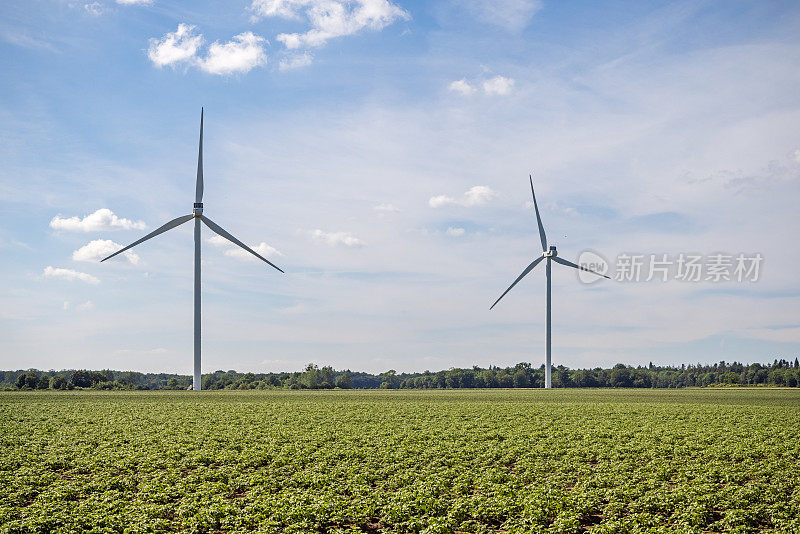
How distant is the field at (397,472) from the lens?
21.1 metres

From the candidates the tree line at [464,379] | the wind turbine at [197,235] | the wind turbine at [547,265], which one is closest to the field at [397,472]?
the wind turbine at [197,235]

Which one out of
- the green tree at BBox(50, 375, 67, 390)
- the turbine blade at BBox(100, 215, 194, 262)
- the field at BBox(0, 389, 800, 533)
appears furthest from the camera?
the green tree at BBox(50, 375, 67, 390)

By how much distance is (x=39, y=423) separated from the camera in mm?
41500

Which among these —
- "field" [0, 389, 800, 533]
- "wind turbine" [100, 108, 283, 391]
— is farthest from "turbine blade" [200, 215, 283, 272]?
"field" [0, 389, 800, 533]

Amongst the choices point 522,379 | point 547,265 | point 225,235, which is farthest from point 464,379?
point 225,235

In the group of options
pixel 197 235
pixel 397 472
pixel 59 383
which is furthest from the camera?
pixel 59 383

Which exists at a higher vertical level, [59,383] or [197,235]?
[197,235]

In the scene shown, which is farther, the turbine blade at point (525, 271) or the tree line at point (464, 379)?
the tree line at point (464, 379)

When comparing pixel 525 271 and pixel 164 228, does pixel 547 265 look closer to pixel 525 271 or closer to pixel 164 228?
pixel 525 271

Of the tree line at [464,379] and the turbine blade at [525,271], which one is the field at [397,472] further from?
the tree line at [464,379]

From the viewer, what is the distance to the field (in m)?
21.1

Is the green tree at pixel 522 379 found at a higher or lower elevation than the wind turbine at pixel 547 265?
lower

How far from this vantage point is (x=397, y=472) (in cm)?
2720

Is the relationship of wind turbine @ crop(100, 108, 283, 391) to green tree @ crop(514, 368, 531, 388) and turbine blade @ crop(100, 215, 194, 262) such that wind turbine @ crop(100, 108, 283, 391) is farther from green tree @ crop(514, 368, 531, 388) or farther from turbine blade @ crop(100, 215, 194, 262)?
green tree @ crop(514, 368, 531, 388)
